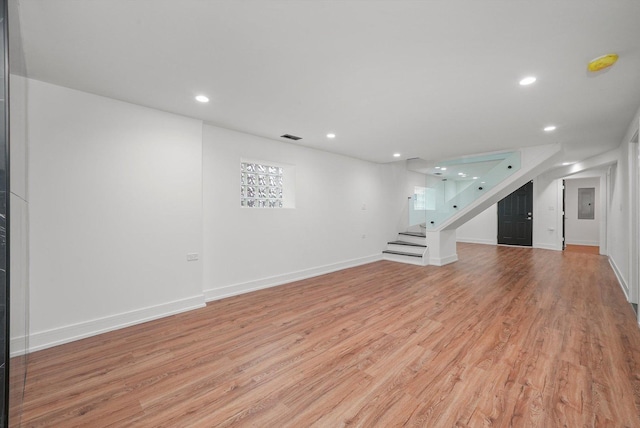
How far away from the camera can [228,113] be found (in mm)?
3428

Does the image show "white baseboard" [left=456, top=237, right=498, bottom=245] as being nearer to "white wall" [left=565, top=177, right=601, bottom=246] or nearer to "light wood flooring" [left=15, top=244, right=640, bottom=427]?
"white wall" [left=565, top=177, right=601, bottom=246]

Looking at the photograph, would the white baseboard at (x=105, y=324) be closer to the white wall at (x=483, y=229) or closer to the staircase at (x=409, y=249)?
the staircase at (x=409, y=249)

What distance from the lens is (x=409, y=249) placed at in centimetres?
684

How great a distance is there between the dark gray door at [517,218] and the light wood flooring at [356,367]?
5510mm

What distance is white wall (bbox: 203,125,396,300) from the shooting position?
3.96m

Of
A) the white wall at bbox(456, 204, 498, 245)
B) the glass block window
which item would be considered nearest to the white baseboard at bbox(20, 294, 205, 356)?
the glass block window

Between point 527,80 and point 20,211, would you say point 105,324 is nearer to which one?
point 20,211

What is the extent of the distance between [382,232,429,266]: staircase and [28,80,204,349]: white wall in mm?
4920

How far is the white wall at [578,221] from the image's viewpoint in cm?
909

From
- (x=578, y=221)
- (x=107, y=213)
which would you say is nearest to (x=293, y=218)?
(x=107, y=213)

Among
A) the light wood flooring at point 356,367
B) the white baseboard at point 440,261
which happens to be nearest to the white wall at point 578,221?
the white baseboard at point 440,261

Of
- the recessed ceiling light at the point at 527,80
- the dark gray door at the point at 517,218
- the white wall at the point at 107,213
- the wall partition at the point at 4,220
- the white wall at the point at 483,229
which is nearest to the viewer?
the wall partition at the point at 4,220

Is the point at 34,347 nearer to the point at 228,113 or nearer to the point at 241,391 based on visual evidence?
the point at 241,391

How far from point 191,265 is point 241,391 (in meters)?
2.14
